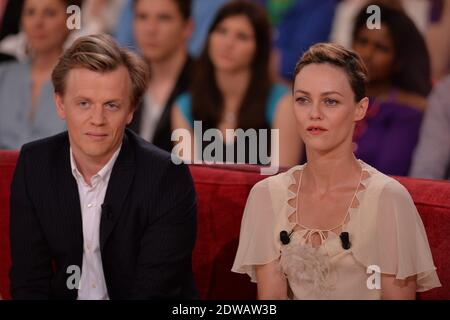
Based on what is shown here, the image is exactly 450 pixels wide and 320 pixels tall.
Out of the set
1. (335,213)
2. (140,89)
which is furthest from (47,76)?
(335,213)

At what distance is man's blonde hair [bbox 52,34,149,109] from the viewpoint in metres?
2.02

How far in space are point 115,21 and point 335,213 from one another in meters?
2.71

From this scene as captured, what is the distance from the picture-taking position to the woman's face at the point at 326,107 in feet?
6.22

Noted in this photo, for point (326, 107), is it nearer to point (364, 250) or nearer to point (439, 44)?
point (364, 250)

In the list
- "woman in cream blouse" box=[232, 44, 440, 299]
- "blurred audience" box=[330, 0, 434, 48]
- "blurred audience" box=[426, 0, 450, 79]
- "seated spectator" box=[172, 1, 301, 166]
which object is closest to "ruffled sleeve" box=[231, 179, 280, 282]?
"woman in cream blouse" box=[232, 44, 440, 299]

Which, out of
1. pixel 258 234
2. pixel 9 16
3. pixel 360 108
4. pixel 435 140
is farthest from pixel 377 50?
pixel 9 16

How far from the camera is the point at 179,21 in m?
4.10

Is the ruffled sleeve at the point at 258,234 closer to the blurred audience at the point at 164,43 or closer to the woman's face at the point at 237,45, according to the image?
the woman's face at the point at 237,45

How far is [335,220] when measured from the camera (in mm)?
1913

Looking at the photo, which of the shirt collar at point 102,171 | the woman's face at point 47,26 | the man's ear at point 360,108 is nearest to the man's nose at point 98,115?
the shirt collar at point 102,171

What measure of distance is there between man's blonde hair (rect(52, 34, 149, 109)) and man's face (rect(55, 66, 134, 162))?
15mm

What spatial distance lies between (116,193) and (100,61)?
0.33 metres

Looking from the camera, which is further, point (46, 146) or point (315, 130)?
point (46, 146)

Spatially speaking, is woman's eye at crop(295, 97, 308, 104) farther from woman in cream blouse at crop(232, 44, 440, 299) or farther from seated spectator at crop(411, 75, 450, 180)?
seated spectator at crop(411, 75, 450, 180)
